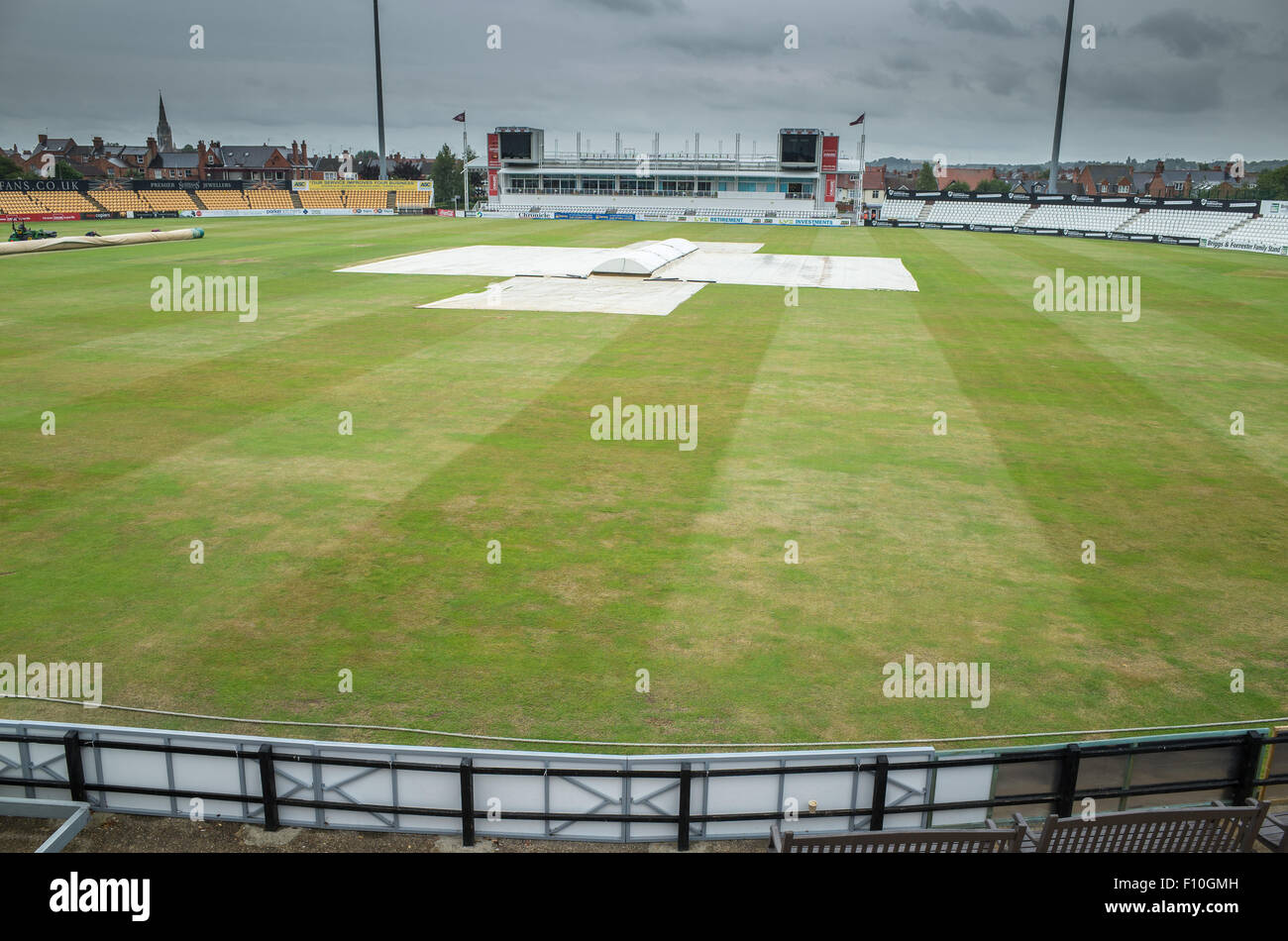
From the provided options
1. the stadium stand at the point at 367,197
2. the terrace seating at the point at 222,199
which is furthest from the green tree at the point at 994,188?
the terrace seating at the point at 222,199

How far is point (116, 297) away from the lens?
37.7 metres

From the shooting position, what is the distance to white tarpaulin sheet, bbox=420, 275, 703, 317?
36750 mm

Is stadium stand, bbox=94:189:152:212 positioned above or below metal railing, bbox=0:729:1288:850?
above

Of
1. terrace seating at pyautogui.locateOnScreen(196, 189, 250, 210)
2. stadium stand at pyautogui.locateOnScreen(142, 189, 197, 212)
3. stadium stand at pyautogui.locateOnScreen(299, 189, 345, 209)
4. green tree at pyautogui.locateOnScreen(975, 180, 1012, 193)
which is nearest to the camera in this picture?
stadium stand at pyautogui.locateOnScreen(142, 189, 197, 212)

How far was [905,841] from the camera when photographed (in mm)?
7691

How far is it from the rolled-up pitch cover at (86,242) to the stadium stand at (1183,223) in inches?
2966

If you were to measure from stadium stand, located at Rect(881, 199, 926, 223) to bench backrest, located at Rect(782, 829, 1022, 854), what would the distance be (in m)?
107

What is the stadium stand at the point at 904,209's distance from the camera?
10812 centimetres

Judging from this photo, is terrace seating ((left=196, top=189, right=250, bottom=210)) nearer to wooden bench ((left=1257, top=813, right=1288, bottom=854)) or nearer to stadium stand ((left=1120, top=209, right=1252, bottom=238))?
stadium stand ((left=1120, top=209, right=1252, bottom=238))

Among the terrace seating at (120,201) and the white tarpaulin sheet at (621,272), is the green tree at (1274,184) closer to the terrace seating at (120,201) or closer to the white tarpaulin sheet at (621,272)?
the white tarpaulin sheet at (621,272)

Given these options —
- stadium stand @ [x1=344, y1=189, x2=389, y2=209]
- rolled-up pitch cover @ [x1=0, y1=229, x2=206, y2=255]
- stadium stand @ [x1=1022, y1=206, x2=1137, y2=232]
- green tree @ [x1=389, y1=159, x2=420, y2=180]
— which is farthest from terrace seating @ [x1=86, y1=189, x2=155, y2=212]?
stadium stand @ [x1=1022, y1=206, x2=1137, y2=232]
